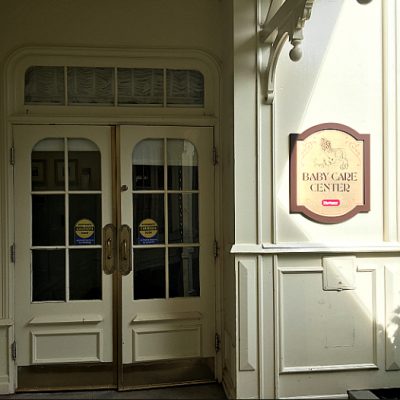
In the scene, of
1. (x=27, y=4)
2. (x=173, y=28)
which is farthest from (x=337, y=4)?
(x=27, y=4)

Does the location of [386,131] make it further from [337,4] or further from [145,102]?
[145,102]

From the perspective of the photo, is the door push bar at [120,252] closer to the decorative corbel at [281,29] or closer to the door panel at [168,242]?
the door panel at [168,242]

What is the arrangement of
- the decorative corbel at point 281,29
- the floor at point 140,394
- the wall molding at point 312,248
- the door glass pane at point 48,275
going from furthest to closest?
the door glass pane at point 48,275 < the floor at point 140,394 < the wall molding at point 312,248 < the decorative corbel at point 281,29

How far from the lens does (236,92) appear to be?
239cm

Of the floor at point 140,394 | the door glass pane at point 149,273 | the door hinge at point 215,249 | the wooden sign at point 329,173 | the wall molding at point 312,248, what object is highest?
the wooden sign at point 329,173

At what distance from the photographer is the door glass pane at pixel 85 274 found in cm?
264

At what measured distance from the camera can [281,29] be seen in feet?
7.18

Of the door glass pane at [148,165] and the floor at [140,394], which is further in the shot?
the door glass pane at [148,165]

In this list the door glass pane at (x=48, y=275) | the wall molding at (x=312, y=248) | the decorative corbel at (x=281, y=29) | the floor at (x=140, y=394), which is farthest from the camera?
the door glass pane at (x=48, y=275)

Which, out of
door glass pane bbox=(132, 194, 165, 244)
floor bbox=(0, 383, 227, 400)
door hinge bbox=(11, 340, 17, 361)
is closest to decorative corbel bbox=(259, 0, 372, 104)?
door glass pane bbox=(132, 194, 165, 244)

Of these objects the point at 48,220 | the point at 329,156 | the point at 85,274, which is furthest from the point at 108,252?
the point at 329,156

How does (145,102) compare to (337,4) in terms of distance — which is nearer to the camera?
(337,4)

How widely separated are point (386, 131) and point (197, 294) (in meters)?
1.67

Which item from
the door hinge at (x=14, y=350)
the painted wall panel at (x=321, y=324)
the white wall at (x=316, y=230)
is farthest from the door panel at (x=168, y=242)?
the door hinge at (x=14, y=350)
